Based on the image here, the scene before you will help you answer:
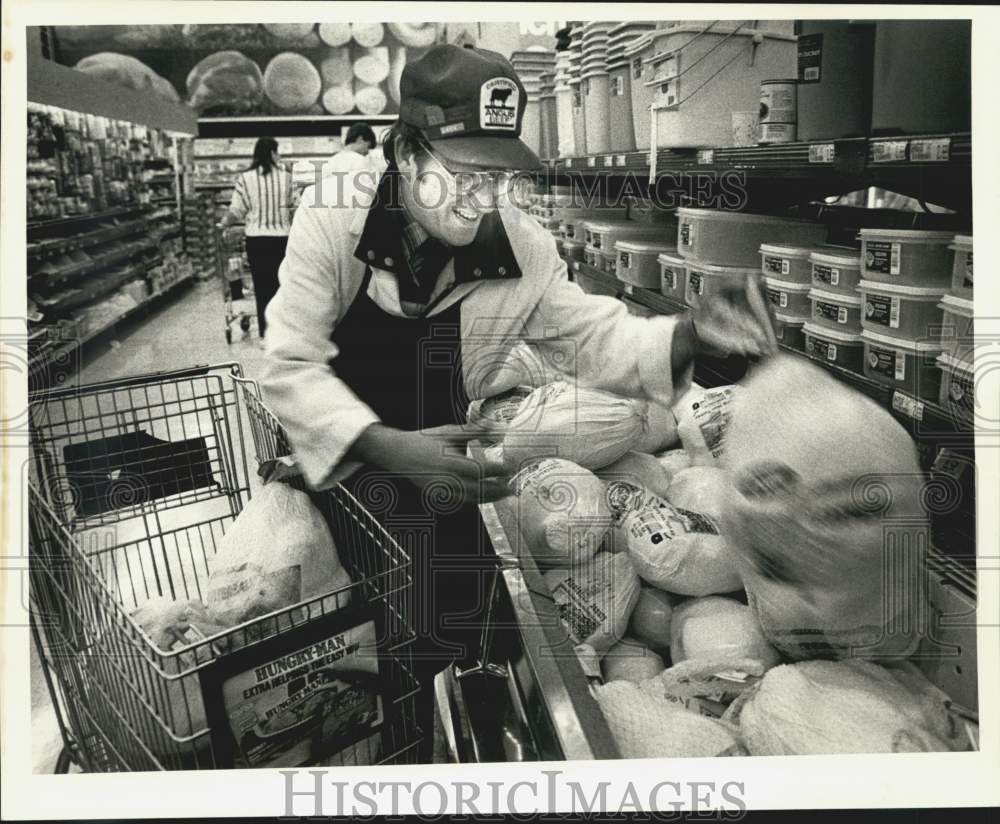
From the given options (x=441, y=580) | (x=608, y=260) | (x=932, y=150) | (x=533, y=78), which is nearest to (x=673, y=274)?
(x=608, y=260)

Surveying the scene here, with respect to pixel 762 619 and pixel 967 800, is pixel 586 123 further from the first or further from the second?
pixel 967 800

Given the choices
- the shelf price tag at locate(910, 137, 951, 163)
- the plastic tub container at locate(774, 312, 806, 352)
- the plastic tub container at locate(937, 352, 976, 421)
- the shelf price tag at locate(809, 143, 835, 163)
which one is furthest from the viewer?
the plastic tub container at locate(774, 312, 806, 352)

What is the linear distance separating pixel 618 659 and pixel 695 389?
601mm

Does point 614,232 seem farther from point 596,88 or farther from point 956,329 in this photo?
point 956,329

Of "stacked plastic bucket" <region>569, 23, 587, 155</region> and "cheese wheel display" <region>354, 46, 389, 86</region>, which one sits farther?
"stacked plastic bucket" <region>569, 23, 587, 155</region>

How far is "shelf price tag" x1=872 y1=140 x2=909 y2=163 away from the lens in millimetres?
1418

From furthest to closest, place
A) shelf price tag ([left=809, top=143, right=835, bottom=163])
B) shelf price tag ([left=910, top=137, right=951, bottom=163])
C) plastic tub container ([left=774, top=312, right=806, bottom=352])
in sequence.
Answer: plastic tub container ([left=774, top=312, right=806, bottom=352]) → shelf price tag ([left=809, top=143, right=835, bottom=163]) → shelf price tag ([left=910, top=137, right=951, bottom=163])

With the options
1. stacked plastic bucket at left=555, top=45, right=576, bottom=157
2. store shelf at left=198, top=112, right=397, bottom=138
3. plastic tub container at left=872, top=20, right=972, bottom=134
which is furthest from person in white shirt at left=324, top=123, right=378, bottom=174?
plastic tub container at left=872, top=20, right=972, bottom=134

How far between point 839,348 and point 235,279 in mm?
1292

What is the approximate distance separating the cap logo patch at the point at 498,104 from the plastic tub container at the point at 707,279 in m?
0.53

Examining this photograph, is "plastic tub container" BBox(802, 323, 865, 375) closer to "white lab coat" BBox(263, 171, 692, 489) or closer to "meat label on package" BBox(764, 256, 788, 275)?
"meat label on package" BBox(764, 256, 788, 275)

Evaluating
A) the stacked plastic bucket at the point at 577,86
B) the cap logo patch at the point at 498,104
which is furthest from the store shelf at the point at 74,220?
the stacked plastic bucket at the point at 577,86

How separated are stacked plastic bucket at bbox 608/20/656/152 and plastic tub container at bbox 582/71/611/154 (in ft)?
0.04

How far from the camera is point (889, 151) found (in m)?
1.43
